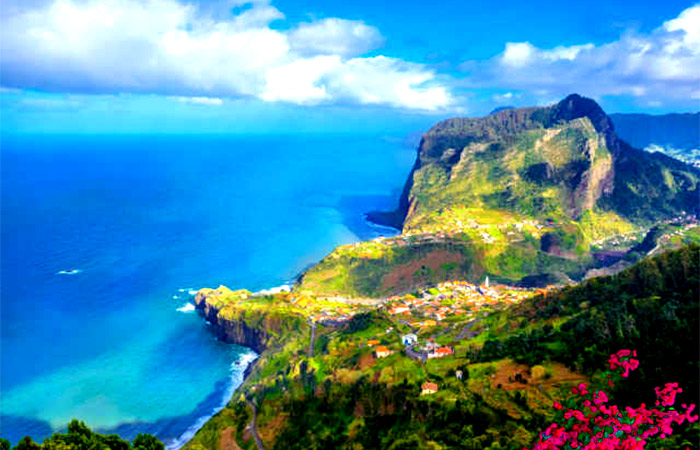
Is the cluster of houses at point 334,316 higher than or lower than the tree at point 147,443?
lower

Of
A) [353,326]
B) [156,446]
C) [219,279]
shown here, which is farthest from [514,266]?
[156,446]

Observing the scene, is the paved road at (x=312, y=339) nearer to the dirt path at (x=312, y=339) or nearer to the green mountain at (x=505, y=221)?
the dirt path at (x=312, y=339)

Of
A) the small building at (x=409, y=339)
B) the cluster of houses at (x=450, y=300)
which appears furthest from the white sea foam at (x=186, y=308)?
the small building at (x=409, y=339)

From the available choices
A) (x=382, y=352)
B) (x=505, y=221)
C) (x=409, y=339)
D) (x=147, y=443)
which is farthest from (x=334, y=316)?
(x=505, y=221)

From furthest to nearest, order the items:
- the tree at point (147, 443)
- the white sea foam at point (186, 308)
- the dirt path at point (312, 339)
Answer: the white sea foam at point (186, 308) → the dirt path at point (312, 339) → the tree at point (147, 443)

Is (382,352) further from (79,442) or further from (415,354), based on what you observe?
(79,442)

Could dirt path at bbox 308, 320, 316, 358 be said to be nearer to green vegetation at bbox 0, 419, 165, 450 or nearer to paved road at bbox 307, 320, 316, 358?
paved road at bbox 307, 320, 316, 358

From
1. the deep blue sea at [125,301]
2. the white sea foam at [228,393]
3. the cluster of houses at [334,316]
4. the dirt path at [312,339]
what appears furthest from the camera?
the cluster of houses at [334,316]
